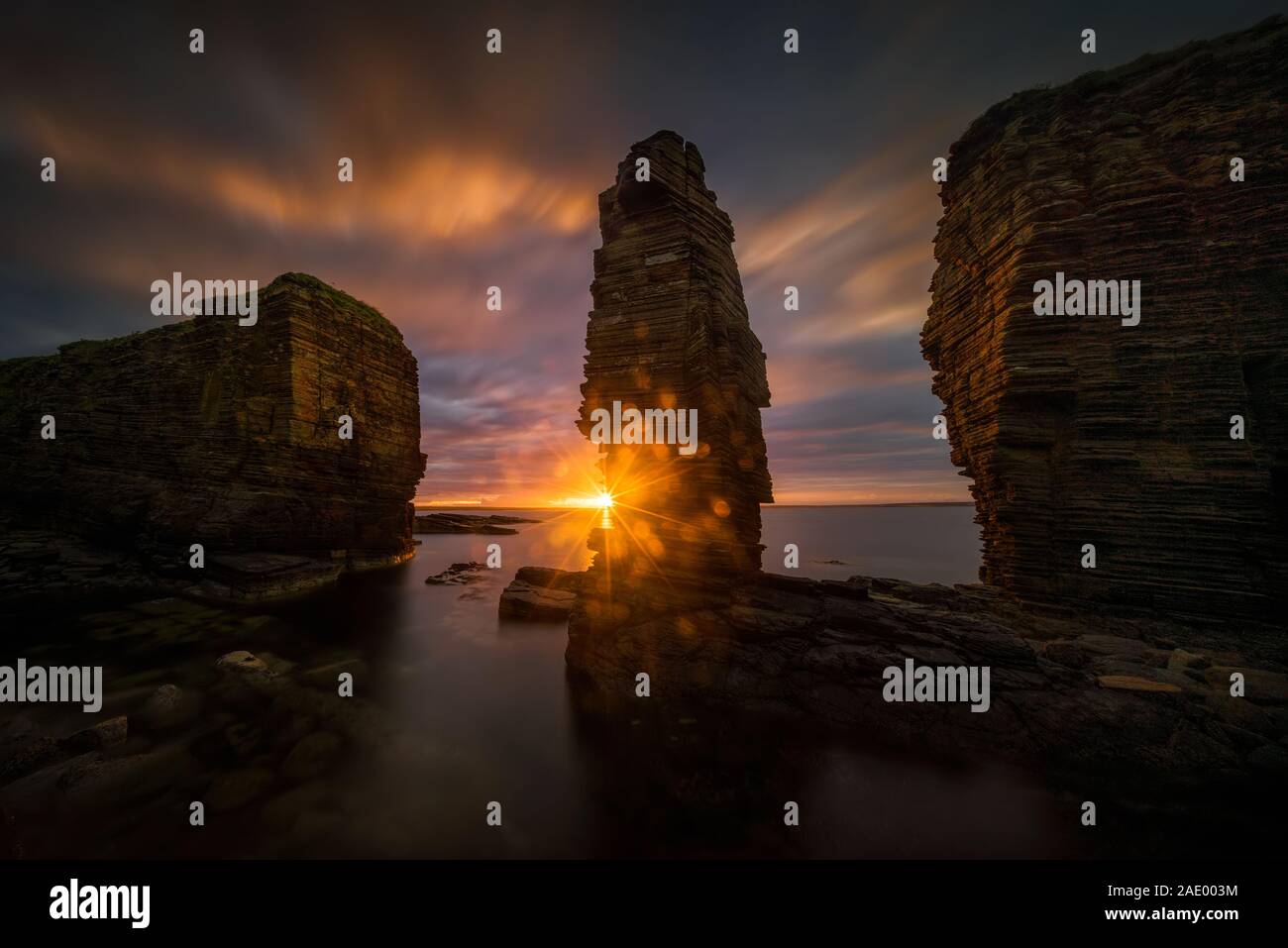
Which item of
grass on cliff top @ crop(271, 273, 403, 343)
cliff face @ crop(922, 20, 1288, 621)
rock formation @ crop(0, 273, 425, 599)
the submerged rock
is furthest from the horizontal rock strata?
grass on cliff top @ crop(271, 273, 403, 343)

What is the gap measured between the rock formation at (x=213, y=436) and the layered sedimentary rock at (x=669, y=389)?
25268 mm

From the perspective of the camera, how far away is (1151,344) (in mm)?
12312

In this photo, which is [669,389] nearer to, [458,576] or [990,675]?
[990,675]

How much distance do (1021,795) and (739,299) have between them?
15921 mm

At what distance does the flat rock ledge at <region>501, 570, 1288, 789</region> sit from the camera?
310 inches

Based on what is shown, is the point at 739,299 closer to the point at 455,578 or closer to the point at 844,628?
the point at 844,628

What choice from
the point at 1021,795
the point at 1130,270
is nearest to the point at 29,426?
the point at 1021,795

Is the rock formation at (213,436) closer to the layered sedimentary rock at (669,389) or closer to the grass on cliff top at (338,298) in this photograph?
the grass on cliff top at (338,298)

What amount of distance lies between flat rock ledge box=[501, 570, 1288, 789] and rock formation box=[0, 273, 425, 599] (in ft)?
85.3

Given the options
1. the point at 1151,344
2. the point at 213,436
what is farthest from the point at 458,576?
the point at 1151,344

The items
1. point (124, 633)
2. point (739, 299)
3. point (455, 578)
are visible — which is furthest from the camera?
point (455, 578)

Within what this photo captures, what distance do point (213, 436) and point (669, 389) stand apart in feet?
107
